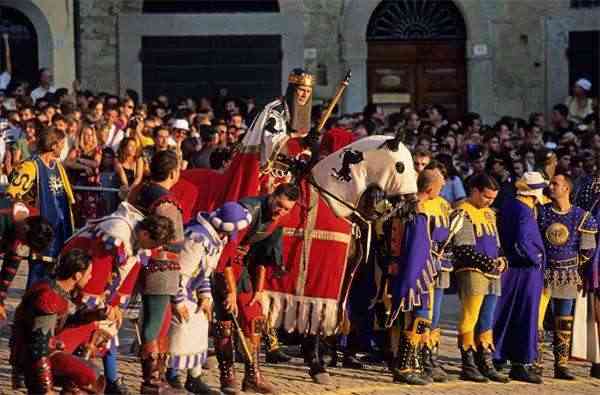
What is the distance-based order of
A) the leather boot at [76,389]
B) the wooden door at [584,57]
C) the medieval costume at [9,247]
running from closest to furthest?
the leather boot at [76,389] < the medieval costume at [9,247] < the wooden door at [584,57]

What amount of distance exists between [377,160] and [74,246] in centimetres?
286

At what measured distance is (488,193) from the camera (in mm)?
14625

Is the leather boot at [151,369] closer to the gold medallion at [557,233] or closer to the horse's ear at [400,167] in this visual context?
the horse's ear at [400,167]

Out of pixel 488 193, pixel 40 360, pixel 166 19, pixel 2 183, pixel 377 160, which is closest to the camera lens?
pixel 40 360

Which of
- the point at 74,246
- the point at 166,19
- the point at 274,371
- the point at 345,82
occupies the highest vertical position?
the point at 166,19

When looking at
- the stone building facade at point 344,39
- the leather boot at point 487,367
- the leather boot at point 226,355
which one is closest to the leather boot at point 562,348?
the leather boot at point 487,367

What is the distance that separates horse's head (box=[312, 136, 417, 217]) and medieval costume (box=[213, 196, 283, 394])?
0.67 metres

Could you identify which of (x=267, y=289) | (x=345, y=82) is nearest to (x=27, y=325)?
(x=267, y=289)

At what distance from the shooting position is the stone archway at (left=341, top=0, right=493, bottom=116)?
2850cm

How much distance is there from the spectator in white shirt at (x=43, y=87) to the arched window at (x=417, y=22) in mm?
6028

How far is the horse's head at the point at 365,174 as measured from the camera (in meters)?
13.6

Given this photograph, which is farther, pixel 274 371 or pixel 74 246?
pixel 274 371

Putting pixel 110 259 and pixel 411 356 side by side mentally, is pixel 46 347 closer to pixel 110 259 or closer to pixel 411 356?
pixel 110 259

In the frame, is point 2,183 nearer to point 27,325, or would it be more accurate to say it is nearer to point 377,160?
point 377,160
